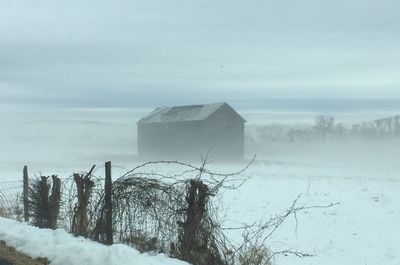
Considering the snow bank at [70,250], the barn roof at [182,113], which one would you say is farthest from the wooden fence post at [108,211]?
the barn roof at [182,113]

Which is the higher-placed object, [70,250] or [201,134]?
[201,134]

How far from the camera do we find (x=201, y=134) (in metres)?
59.3

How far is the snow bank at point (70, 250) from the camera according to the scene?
20.3 feet

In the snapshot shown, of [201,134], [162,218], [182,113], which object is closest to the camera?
[162,218]

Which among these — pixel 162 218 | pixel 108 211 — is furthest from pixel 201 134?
pixel 162 218

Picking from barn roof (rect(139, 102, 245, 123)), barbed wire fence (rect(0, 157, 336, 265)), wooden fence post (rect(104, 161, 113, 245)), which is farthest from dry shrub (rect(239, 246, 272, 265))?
barn roof (rect(139, 102, 245, 123))

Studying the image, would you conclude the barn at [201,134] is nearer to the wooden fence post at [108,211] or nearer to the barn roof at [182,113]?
the barn roof at [182,113]

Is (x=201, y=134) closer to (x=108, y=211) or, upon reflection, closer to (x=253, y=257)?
(x=108, y=211)

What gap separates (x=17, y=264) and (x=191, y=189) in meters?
2.43

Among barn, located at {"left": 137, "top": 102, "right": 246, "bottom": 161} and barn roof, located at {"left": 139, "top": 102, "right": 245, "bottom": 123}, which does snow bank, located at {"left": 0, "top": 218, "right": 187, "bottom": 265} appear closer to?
barn, located at {"left": 137, "top": 102, "right": 246, "bottom": 161}

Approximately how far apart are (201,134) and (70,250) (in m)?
52.8

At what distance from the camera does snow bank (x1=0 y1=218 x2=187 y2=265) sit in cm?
618

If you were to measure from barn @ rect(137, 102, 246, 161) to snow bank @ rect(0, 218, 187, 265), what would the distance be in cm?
4904

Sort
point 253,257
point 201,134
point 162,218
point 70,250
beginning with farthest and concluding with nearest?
point 201,134
point 162,218
point 253,257
point 70,250
